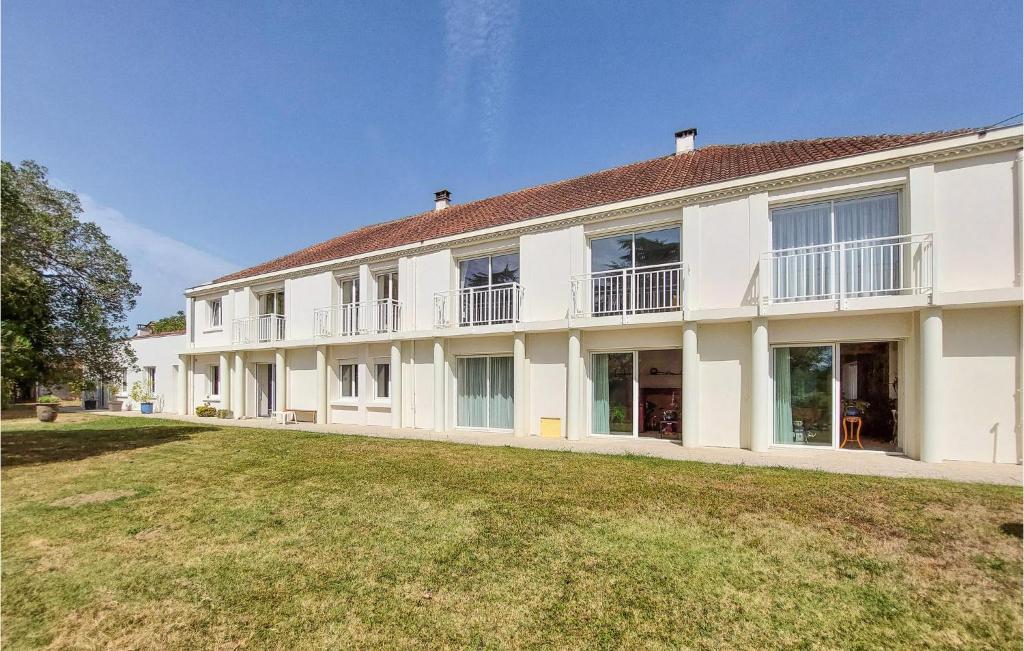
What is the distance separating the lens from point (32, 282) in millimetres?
8406

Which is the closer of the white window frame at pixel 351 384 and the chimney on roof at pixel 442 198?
the white window frame at pixel 351 384

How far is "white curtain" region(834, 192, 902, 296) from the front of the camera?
8781 mm

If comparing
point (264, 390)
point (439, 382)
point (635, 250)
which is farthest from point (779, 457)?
point (264, 390)

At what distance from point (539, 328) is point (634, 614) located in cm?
885

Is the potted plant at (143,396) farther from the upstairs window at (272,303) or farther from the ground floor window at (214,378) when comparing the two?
the upstairs window at (272,303)

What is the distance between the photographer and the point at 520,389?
40.2 feet

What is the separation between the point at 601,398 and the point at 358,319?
9.18 metres

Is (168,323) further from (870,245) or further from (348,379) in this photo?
(870,245)

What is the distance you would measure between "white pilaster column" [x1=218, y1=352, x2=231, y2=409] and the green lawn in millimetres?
13579

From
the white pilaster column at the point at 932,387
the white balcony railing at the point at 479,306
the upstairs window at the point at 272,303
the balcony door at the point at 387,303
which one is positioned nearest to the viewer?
the white pilaster column at the point at 932,387

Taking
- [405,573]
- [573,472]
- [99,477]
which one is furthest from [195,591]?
[99,477]

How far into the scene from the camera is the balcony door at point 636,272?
10836mm

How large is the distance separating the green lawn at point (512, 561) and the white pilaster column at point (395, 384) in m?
7.19

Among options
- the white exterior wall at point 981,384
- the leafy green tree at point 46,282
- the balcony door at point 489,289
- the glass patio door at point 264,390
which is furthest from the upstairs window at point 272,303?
the white exterior wall at point 981,384
